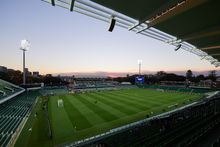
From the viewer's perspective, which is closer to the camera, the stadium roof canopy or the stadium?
the stadium roof canopy

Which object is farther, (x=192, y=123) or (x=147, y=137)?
(x=192, y=123)

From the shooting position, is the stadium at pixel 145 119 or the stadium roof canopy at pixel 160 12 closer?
the stadium roof canopy at pixel 160 12

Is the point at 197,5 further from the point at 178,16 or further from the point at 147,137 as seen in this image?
the point at 147,137

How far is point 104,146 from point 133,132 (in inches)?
123

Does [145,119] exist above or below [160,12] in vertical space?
below

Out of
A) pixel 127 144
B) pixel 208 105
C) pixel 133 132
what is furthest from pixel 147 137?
pixel 208 105

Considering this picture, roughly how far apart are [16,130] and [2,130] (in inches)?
48.9

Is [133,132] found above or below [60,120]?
above

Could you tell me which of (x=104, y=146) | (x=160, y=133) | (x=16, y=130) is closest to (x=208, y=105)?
(x=160, y=133)

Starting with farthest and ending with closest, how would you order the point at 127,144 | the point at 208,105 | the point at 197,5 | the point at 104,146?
the point at 208,105 → the point at 127,144 → the point at 104,146 → the point at 197,5

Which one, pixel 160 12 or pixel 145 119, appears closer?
pixel 160 12

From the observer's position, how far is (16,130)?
16.4m

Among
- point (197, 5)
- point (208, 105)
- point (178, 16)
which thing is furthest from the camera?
point (208, 105)

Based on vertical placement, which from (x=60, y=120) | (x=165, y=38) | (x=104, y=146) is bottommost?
(x=60, y=120)
